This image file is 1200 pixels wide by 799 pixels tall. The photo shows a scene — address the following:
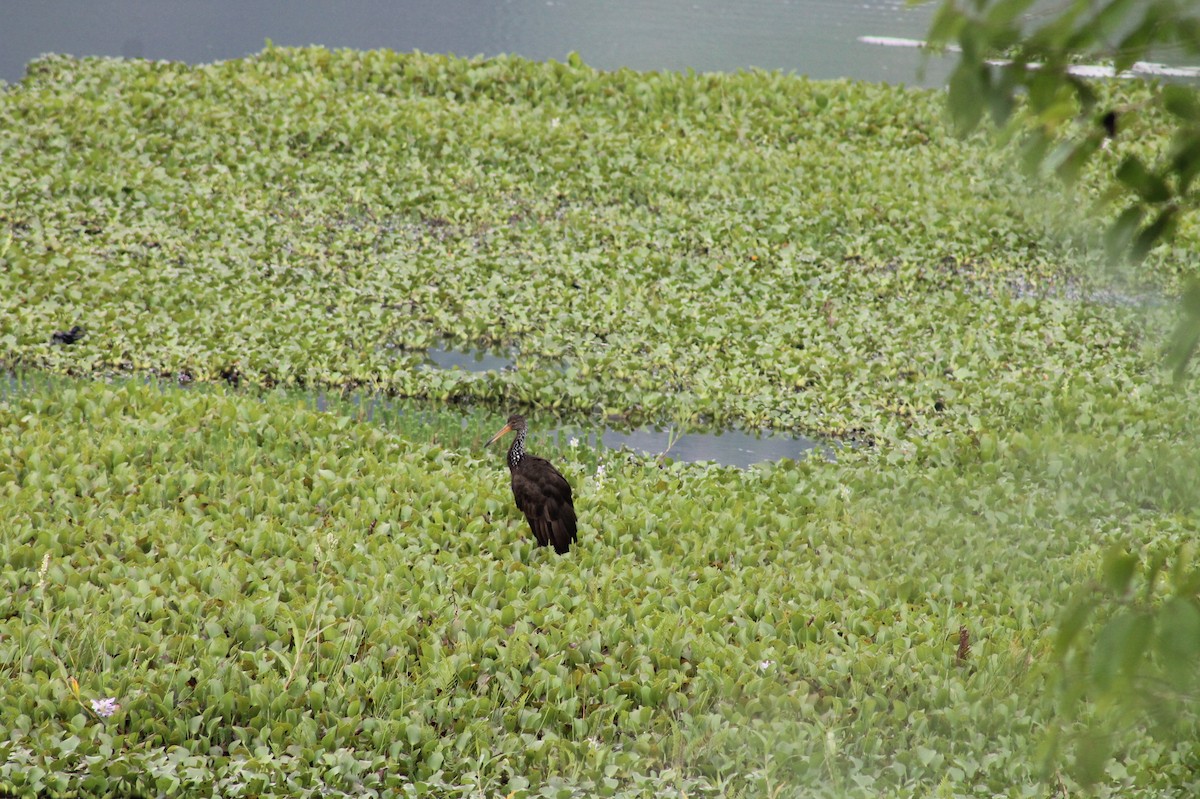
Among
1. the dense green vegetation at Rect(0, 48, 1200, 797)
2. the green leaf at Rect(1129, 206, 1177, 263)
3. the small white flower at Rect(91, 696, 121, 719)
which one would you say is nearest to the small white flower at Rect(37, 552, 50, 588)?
the dense green vegetation at Rect(0, 48, 1200, 797)

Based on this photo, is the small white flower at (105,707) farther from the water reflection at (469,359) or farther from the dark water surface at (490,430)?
the water reflection at (469,359)

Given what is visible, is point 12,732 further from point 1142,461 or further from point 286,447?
point 1142,461

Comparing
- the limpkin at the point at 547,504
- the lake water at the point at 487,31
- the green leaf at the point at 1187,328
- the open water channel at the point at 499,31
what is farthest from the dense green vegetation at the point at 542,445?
the lake water at the point at 487,31

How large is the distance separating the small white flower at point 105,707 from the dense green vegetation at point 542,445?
15 millimetres

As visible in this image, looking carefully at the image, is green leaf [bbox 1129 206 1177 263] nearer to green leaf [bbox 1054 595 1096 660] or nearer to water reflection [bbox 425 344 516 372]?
green leaf [bbox 1054 595 1096 660]

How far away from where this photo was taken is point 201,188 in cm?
1324

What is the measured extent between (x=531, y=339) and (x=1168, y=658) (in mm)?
9281

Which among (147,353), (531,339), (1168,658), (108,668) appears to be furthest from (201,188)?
(1168,658)

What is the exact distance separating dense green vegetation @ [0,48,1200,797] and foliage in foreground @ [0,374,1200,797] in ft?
0.08

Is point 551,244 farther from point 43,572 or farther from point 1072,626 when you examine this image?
point 1072,626

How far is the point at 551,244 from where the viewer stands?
12781mm

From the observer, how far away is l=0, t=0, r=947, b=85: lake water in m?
19.4

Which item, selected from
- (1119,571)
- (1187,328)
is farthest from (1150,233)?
(1119,571)

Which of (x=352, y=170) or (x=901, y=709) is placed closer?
(x=901, y=709)
